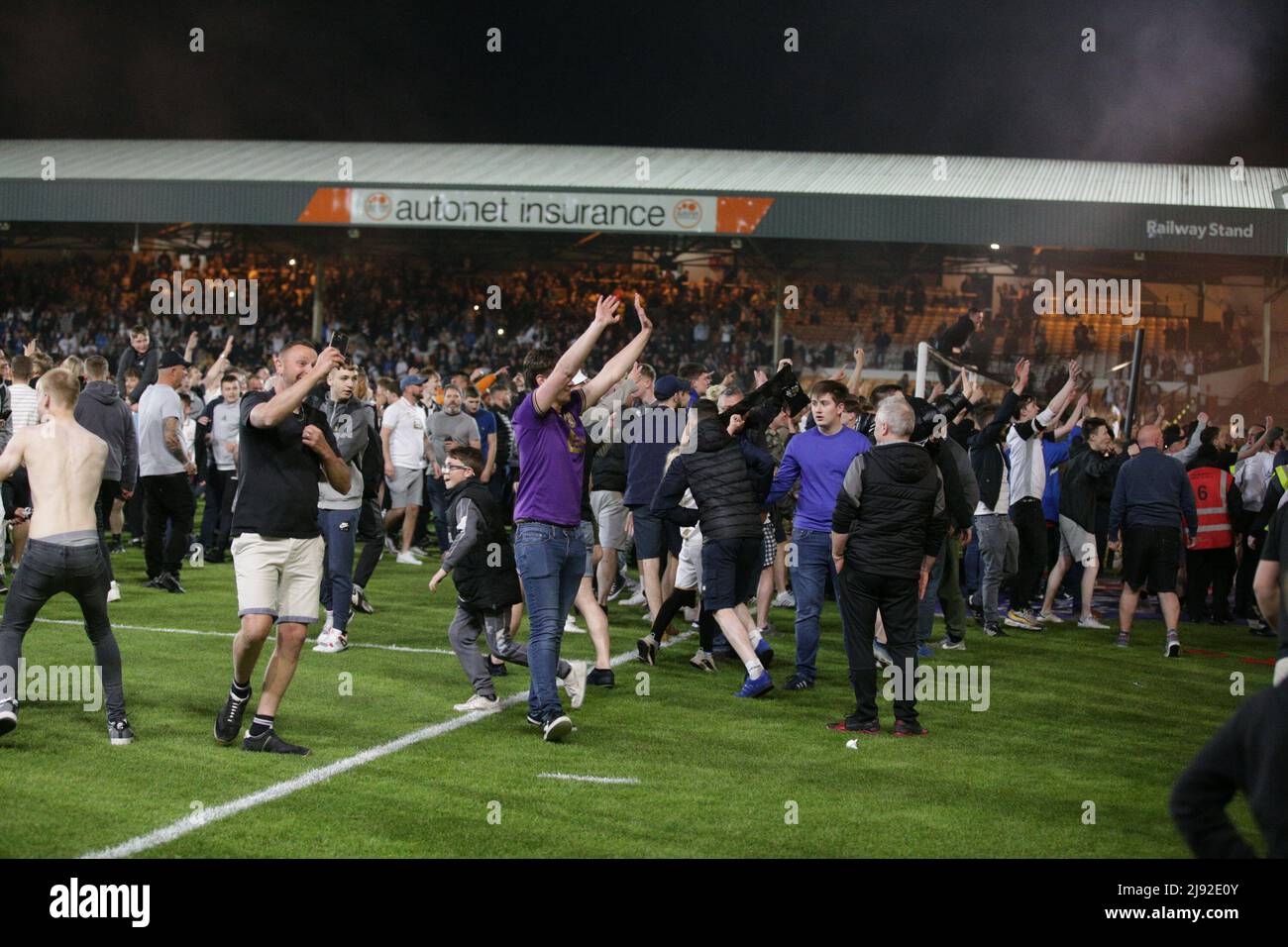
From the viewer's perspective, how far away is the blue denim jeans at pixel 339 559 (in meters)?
10.3

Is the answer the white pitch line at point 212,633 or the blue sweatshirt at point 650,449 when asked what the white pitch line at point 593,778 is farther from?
the blue sweatshirt at point 650,449

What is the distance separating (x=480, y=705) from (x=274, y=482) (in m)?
2.15

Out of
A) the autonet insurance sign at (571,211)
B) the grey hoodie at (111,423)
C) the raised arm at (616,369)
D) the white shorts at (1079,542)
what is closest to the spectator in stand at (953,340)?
the white shorts at (1079,542)

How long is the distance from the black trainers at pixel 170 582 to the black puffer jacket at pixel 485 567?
555cm

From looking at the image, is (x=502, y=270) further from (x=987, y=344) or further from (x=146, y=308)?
(x=987, y=344)

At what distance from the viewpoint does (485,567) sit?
27.8 feet

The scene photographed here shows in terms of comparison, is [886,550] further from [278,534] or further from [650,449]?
[650,449]

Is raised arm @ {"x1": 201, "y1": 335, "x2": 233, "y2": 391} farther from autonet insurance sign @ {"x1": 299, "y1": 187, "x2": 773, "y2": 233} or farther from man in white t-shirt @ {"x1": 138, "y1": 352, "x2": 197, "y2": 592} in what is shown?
autonet insurance sign @ {"x1": 299, "y1": 187, "x2": 773, "y2": 233}

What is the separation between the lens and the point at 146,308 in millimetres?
35156

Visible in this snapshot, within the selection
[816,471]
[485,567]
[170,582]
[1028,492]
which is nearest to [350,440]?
[485,567]

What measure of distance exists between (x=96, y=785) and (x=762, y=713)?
159 inches
